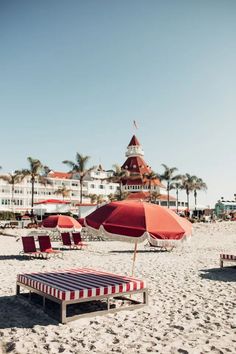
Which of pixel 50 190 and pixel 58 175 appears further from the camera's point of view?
pixel 58 175

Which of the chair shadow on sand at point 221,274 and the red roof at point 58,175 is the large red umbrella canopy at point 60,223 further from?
the red roof at point 58,175

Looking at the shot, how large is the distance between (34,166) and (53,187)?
20087 mm

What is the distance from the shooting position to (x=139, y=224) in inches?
277

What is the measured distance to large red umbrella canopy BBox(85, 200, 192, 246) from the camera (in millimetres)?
6953

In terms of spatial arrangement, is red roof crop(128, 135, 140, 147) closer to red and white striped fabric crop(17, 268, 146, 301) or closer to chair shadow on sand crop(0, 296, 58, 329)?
red and white striped fabric crop(17, 268, 146, 301)

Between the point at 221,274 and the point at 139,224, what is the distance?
778 cm

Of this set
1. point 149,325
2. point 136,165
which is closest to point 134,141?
point 136,165

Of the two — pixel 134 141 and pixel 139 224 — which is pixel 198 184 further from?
pixel 139 224

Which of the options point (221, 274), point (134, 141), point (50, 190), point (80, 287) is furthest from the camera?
point (134, 141)

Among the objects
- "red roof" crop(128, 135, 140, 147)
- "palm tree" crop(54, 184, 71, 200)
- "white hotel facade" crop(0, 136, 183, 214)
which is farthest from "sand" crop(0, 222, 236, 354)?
"red roof" crop(128, 135, 140, 147)

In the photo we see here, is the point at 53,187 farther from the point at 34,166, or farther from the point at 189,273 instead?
the point at 189,273

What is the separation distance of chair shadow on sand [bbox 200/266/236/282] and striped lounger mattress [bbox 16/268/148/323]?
438 centimetres

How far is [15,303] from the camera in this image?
9016 millimetres

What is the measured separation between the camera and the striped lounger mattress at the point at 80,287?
763cm
